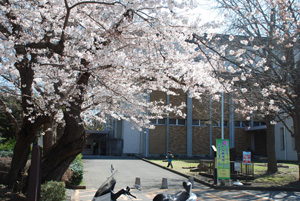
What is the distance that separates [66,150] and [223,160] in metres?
8.31

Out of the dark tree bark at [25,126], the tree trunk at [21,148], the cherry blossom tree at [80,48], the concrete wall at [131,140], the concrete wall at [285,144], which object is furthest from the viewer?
the concrete wall at [131,140]

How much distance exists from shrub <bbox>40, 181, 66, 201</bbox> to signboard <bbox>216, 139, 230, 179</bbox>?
816cm

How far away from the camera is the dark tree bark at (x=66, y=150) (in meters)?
7.49

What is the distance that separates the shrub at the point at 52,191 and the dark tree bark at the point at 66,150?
19.2 inches

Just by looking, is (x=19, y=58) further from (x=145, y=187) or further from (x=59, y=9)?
(x=145, y=187)

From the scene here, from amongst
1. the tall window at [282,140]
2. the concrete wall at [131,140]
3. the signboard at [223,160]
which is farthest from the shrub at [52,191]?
the concrete wall at [131,140]

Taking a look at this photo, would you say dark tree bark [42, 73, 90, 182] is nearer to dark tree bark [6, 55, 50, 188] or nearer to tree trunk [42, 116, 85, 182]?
tree trunk [42, 116, 85, 182]

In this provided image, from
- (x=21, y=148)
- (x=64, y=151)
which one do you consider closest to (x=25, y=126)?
(x=21, y=148)

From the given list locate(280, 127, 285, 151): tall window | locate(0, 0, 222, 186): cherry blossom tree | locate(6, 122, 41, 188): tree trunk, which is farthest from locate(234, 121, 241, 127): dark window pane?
locate(6, 122, 41, 188): tree trunk

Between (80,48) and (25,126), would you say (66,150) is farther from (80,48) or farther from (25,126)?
(80,48)

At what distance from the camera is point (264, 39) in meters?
14.7

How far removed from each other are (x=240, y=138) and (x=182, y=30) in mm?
34776

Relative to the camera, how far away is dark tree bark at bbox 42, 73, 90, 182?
7.49 meters

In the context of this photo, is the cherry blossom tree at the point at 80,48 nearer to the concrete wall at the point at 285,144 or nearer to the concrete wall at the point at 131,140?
the concrete wall at the point at 285,144
